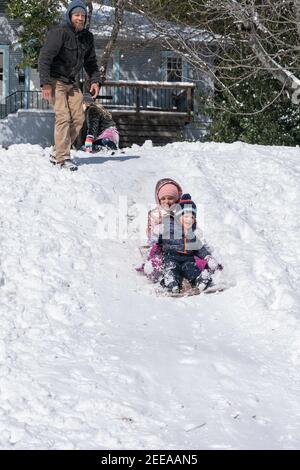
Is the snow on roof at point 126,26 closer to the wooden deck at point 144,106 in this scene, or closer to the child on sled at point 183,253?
the wooden deck at point 144,106

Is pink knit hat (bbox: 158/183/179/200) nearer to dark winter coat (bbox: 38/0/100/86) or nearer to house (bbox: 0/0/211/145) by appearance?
dark winter coat (bbox: 38/0/100/86)

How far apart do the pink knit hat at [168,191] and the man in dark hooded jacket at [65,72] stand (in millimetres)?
2213

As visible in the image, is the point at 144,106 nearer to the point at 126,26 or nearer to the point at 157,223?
the point at 126,26

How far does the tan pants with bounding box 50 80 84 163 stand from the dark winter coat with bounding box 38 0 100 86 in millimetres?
134

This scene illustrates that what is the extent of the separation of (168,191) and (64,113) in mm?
2541

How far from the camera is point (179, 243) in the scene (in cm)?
873

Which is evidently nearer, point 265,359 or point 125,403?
point 125,403

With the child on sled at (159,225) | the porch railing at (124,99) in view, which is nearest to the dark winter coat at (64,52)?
the child on sled at (159,225)

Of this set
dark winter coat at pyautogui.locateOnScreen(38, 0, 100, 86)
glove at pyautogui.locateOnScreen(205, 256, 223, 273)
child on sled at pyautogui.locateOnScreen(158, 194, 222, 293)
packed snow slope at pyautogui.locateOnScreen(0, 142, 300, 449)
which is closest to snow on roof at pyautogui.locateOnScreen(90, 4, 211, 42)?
dark winter coat at pyautogui.locateOnScreen(38, 0, 100, 86)

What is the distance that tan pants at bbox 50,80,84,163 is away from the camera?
11141 mm

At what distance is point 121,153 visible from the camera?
13.8 meters

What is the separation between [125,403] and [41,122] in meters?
20.0
